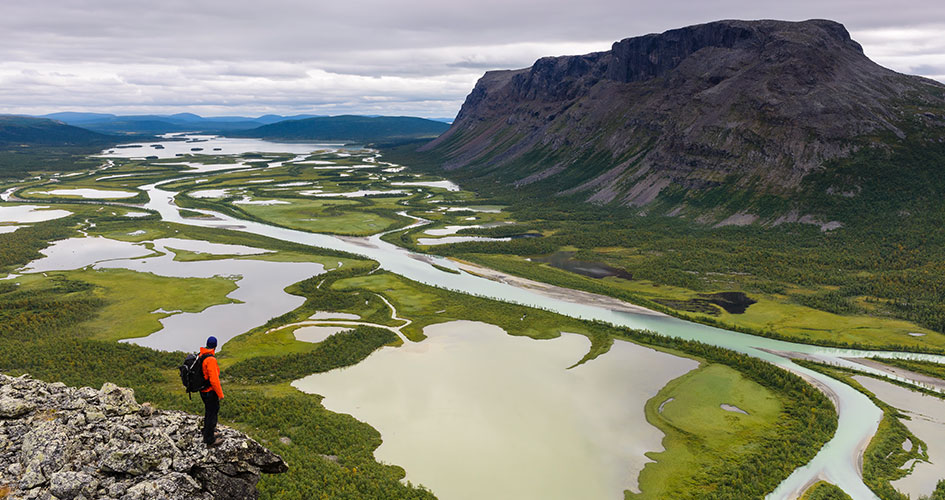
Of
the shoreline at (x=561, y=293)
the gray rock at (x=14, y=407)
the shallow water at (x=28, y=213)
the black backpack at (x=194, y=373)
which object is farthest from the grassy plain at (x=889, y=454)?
the shallow water at (x=28, y=213)

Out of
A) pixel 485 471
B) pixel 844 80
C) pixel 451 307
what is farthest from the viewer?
pixel 844 80

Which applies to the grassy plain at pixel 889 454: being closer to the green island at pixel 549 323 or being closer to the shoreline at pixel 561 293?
the green island at pixel 549 323

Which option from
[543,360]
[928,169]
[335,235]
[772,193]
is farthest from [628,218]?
[543,360]

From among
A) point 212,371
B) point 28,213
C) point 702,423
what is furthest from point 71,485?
point 28,213

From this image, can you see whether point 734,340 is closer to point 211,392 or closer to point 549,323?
point 549,323

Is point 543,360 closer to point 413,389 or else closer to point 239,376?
point 413,389

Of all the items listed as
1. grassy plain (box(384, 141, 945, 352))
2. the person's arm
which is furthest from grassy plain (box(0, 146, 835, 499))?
grassy plain (box(384, 141, 945, 352))
